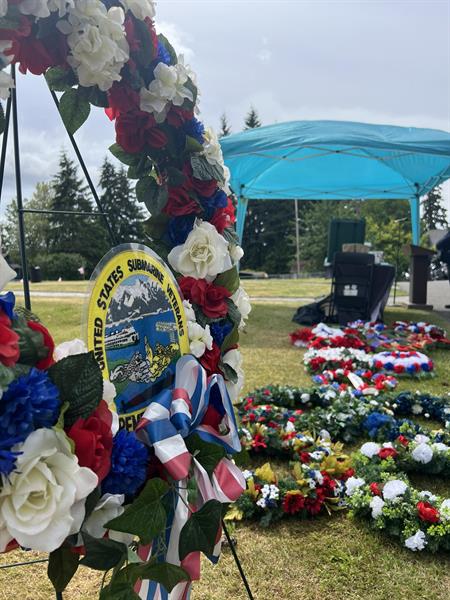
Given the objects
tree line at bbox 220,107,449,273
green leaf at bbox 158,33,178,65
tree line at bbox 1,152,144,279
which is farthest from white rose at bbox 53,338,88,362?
tree line at bbox 220,107,449,273

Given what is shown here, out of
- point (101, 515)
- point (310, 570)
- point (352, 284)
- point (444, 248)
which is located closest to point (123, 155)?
point (101, 515)

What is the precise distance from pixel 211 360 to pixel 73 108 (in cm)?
79

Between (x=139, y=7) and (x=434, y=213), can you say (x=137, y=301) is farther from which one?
(x=434, y=213)

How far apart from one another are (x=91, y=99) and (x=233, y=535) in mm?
1767

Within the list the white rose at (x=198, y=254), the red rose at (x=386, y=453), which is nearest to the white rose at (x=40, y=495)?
the white rose at (x=198, y=254)

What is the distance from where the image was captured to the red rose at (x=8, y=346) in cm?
87

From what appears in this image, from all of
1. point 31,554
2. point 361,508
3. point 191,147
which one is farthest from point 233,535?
point 191,147

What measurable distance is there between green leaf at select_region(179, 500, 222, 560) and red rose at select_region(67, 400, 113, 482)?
0.26 metres

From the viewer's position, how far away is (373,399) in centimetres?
400

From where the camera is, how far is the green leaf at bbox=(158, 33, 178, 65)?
1.59 m

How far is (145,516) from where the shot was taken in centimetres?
108

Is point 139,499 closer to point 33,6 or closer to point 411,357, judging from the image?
point 33,6

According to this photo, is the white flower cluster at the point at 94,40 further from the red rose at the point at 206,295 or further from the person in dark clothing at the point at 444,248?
the person in dark clothing at the point at 444,248

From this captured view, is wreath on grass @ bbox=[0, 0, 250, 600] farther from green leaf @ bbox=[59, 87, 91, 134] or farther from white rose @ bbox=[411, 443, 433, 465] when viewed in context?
white rose @ bbox=[411, 443, 433, 465]
